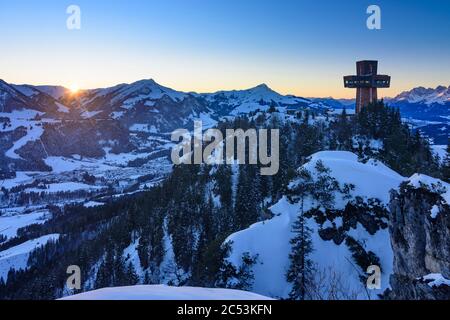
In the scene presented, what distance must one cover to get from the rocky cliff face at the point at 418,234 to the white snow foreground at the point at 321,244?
9934 millimetres

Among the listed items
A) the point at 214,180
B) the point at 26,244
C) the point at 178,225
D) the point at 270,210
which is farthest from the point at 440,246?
the point at 26,244

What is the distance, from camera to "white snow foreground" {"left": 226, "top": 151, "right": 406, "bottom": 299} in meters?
46.7

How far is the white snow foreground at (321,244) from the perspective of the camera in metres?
46.7

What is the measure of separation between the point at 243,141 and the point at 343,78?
34283mm

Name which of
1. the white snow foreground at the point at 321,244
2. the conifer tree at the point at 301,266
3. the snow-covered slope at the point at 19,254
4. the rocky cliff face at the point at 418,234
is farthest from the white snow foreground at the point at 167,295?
the snow-covered slope at the point at 19,254

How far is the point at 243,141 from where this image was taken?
123312 millimetres

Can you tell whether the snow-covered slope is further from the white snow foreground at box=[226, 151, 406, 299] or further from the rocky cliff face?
the rocky cliff face

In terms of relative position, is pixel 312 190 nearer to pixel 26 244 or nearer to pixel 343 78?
pixel 343 78

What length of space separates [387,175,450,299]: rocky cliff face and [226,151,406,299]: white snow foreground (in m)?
9.93

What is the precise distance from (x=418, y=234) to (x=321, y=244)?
21.1 m

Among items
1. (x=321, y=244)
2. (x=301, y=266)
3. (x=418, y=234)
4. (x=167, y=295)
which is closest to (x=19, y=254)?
(x=321, y=244)

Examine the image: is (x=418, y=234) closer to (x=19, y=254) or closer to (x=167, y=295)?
(x=167, y=295)

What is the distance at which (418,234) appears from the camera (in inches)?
1256
